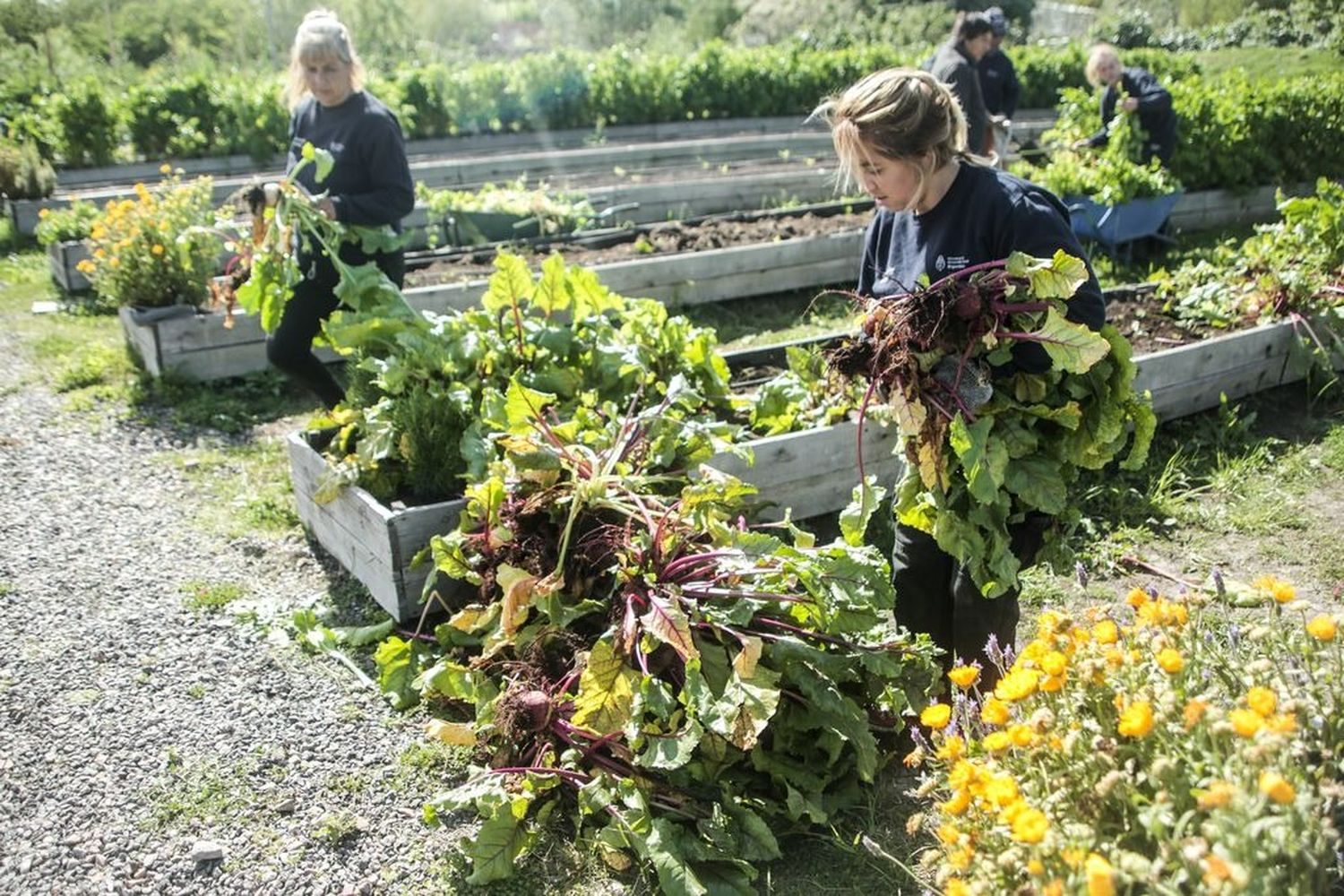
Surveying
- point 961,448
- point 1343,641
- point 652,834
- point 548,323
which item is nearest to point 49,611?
point 548,323

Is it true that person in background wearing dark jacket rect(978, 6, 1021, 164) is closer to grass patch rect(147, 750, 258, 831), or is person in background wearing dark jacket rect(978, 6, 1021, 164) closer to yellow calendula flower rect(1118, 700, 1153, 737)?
grass patch rect(147, 750, 258, 831)

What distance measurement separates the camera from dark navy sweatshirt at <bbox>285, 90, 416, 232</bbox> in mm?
4754

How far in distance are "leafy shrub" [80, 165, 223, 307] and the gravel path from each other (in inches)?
71.3

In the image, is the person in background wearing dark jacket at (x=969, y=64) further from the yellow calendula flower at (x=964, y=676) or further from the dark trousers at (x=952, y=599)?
the yellow calendula flower at (x=964, y=676)

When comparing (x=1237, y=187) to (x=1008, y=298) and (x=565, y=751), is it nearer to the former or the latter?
(x=1008, y=298)

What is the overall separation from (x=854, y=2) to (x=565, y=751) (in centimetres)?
3151

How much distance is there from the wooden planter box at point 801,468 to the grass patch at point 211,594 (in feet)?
1.32

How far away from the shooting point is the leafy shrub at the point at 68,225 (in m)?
7.89

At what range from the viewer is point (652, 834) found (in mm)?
2660

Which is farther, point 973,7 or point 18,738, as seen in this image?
point 973,7

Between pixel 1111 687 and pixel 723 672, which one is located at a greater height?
pixel 1111 687

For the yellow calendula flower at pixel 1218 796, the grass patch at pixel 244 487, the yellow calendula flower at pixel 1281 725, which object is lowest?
the grass patch at pixel 244 487

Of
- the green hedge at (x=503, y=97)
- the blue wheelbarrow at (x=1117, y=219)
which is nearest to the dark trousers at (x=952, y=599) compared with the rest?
the blue wheelbarrow at (x=1117, y=219)

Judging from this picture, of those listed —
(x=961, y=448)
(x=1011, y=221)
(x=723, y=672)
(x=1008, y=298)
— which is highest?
(x=1011, y=221)
